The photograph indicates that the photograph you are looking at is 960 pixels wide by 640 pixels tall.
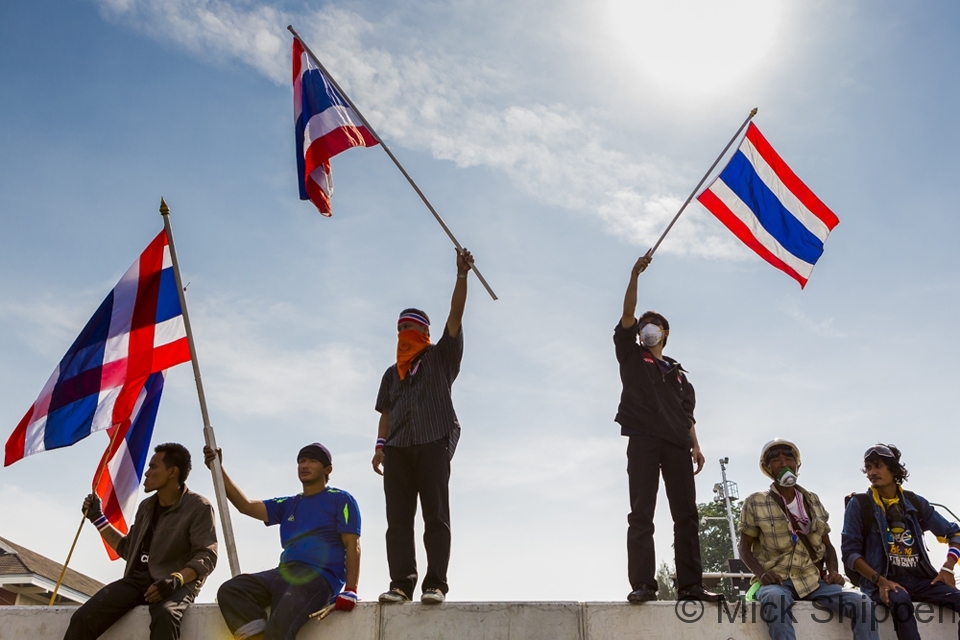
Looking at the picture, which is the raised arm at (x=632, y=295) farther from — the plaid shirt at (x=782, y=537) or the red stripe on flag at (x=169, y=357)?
the red stripe on flag at (x=169, y=357)

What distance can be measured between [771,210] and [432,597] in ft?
15.9

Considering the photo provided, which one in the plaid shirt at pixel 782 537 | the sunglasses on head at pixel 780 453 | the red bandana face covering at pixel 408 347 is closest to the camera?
the plaid shirt at pixel 782 537

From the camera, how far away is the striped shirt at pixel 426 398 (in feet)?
17.6

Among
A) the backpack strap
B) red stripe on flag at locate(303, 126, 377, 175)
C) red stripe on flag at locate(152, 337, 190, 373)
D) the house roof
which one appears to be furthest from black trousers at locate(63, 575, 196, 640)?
the house roof

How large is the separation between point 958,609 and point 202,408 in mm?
5809

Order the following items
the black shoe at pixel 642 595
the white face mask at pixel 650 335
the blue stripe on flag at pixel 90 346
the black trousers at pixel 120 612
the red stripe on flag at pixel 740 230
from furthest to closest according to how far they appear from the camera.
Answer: the red stripe on flag at pixel 740 230
the blue stripe on flag at pixel 90 346
the white face mask at pixel 650 335
the black shoe at pixel 642 595
the black trousers at pixel 120 612

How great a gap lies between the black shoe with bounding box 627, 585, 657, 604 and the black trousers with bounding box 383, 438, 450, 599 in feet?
4.02

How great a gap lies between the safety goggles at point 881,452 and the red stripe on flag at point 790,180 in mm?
2312

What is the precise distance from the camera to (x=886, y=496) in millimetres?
5781

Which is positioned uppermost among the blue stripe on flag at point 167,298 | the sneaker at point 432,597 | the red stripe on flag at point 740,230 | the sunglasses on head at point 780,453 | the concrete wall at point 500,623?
the red stripe on flag at point 740,230

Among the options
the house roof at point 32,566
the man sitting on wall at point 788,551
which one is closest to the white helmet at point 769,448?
the man sitting on wall at point 788,551

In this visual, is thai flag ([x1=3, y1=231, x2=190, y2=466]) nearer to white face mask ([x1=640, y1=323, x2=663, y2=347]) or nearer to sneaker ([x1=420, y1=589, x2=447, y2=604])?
sneaker ([x1=420, y1=589, x2=447, y2=604])

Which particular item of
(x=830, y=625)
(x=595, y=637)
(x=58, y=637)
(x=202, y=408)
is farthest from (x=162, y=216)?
(x=830, y=625)

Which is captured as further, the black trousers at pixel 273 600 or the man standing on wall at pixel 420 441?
the man standing on wall at pixel 420 441
